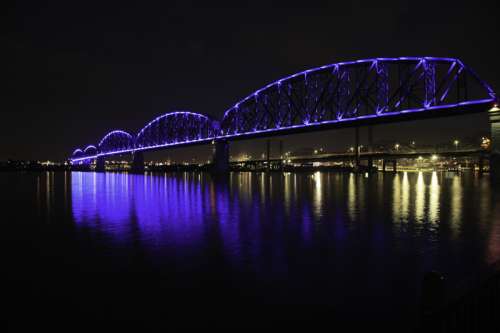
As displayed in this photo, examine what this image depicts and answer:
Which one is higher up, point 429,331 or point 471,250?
point 429,331

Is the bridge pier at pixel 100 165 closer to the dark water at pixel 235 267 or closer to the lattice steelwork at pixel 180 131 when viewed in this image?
the lattice steelwork at pixel 180 131

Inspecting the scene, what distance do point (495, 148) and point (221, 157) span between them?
65.2 m

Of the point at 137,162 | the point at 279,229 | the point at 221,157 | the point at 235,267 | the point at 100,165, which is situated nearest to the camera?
the point at 235,267

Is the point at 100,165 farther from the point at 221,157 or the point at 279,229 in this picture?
the point at 279,229

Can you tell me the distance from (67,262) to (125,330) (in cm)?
492

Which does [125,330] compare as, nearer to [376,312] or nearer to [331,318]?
[331,318]

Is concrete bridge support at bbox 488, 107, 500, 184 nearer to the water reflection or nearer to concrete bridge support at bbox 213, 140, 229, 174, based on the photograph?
the water reflection

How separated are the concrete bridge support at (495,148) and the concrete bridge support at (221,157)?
58660mm

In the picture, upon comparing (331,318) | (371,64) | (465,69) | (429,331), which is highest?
(371,64)

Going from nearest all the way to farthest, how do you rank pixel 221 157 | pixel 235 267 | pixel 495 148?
pixel 235 267 < pixel 495 148 < pixel 221 157

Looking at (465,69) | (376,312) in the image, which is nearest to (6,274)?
(376,312)

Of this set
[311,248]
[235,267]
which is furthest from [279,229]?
[235,267]

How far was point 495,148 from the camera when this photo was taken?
46.4 metres

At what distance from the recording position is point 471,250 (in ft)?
34.9
